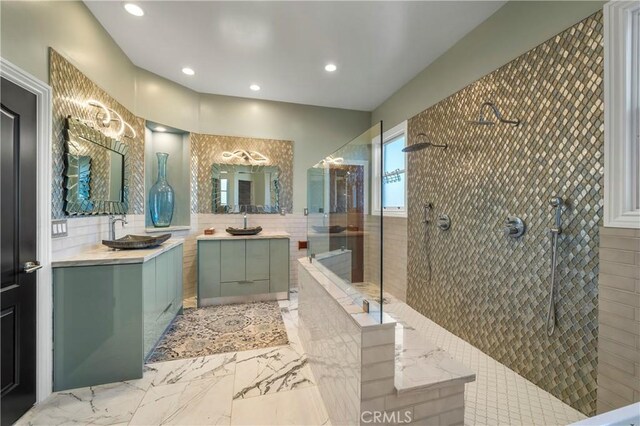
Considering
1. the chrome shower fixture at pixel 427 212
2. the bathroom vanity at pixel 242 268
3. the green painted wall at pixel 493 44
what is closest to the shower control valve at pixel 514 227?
the chrome shower fixture at pixel 427 212

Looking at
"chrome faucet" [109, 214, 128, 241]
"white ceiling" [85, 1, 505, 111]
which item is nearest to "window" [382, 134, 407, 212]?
→ "white ceiling" [85, 1, 505, 111]

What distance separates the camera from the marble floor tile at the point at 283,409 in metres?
1.57

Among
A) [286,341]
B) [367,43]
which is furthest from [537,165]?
[286,341]

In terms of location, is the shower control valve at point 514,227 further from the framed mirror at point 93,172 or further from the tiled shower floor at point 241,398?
the framed mirror at point 93,172

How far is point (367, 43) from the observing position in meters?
2.58

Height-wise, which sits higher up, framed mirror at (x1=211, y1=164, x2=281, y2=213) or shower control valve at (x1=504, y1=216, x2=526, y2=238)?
framed mirror at (x1=211, y1=164, x2=281, y2=213)

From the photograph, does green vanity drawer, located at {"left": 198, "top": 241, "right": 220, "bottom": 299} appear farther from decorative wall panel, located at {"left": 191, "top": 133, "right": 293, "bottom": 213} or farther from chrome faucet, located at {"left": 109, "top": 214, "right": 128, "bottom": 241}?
chrome faucet, located at {"left": 109, "top": 214, "right": 128, "bottom": 241}

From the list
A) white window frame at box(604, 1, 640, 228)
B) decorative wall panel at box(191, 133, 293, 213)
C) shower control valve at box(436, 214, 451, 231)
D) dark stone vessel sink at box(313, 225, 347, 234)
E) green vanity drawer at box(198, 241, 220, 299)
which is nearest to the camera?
white window frame at box(604, 1, 640, 228)

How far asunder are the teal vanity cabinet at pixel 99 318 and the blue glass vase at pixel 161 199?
141 cm

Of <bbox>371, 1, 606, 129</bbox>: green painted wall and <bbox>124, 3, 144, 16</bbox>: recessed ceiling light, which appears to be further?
<bbox>124, 3, 144, 16</bbox>: recessed ceiling light

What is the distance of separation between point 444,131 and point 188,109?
322cm

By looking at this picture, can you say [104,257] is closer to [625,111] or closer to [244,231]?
[244,231]

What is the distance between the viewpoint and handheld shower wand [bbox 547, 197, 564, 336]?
5.55ft

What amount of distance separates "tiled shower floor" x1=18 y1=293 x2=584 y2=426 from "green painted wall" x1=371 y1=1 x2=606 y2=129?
2394mm
